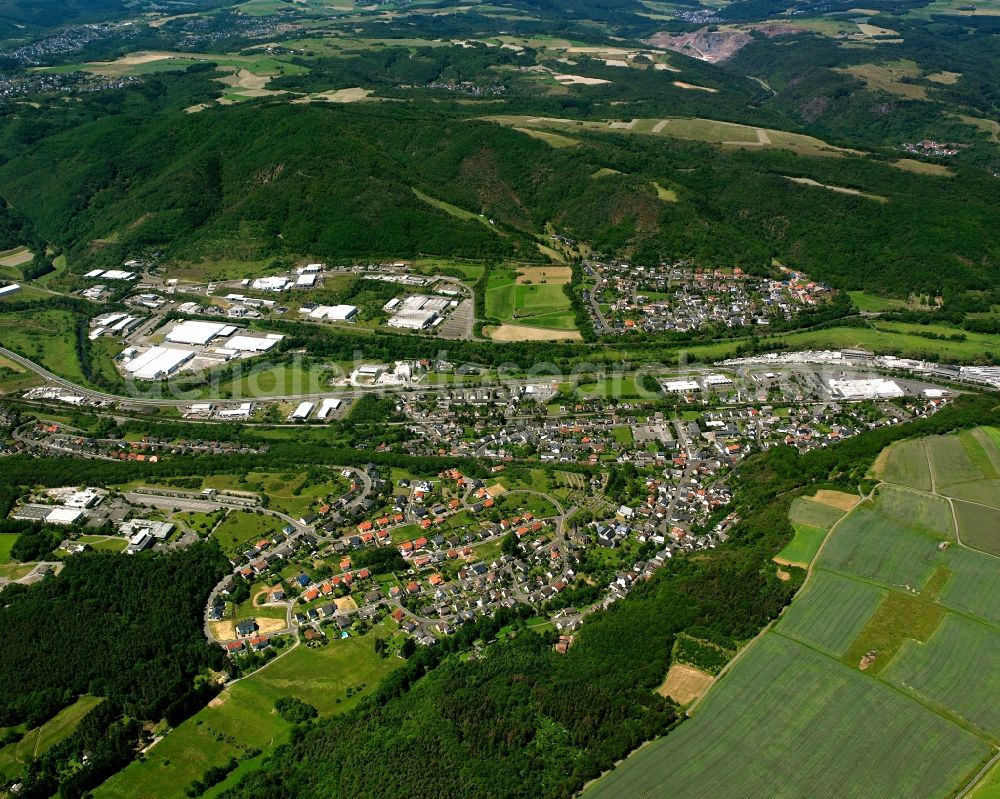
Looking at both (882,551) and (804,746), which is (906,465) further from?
(804,746)

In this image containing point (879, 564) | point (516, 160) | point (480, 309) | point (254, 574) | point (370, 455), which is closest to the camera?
point (879, 564)

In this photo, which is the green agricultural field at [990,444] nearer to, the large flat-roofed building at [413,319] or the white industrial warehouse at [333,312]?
the large flat-roofed building at [413,319]

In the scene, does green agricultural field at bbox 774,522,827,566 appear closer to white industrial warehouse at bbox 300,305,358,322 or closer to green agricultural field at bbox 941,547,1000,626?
green agricultural field at bbox 941,547,1000,626

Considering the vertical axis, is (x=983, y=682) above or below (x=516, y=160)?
below

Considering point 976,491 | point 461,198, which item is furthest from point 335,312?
point 976,491

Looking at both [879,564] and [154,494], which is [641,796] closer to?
[879,564]

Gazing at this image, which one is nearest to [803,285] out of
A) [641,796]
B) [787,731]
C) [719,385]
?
[719,385]
